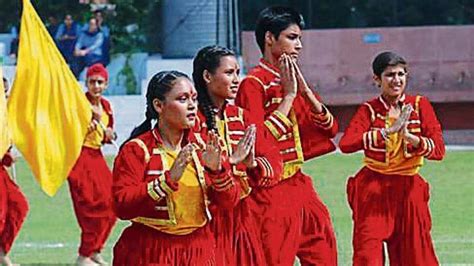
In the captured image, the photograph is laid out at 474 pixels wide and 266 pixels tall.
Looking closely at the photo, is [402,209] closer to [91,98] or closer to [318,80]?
[91,98]

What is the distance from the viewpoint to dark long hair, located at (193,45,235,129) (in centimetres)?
790

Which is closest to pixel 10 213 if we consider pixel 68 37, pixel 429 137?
pixel 429 137

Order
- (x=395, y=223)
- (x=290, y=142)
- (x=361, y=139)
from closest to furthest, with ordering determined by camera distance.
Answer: (x=290, y=142), (x=361, y=139), (x=395, y=223)

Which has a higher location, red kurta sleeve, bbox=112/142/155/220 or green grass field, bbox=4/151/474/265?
red kurta sleeve, bbox=112/142/155/220

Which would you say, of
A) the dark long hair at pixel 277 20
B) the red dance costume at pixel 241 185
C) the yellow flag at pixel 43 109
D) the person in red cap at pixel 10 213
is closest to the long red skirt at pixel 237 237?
the red dance costume at pixel 241 185

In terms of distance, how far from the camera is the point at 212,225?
7832 millimetres

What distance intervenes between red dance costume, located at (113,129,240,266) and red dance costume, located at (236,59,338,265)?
1.17 m

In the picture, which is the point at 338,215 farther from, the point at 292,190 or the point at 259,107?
the point at 259,107

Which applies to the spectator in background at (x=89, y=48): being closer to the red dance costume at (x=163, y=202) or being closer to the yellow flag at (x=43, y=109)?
the yellow flag at (x=43, y=109)

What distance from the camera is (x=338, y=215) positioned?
15219 mm

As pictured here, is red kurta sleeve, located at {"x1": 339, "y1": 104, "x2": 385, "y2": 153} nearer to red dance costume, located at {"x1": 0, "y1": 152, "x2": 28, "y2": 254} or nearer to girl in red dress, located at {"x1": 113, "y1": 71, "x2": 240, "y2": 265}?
girl in red dress, located at {"x1": 113, "y1": 71, "x2": 240, "y2": 265}

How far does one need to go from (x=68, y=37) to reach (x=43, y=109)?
44.5ft

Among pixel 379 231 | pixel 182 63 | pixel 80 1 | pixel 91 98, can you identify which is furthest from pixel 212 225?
pixel 80 1

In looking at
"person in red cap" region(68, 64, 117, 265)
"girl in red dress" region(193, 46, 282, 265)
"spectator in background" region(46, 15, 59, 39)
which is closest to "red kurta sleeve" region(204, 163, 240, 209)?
"girl in red dress" region(193, 46, 282, 265)
